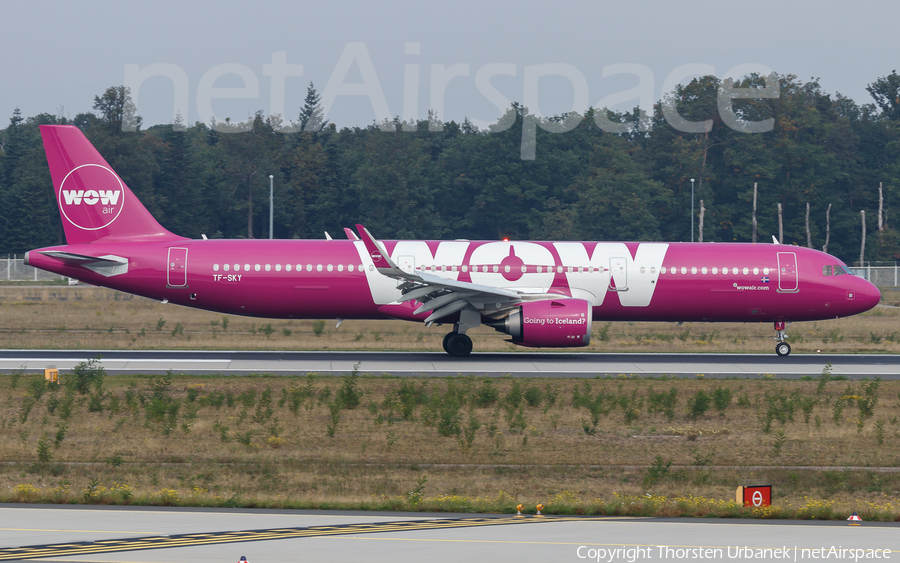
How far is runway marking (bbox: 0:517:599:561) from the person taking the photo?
387 inches

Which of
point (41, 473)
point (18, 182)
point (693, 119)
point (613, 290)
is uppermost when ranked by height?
point (693, 119)

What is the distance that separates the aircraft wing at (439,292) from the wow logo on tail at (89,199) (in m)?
8.98

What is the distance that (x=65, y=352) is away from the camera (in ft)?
100

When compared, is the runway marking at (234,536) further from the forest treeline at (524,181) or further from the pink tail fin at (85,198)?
the forest treeline at (524,181)

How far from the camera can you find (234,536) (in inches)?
421

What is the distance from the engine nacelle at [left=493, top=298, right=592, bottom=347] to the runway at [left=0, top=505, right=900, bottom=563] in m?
15.4

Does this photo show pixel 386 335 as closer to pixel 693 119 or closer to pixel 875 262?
pixel 875 262

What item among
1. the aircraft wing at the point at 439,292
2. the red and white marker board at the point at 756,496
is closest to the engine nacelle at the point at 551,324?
the aircraft wing at the point at 439,292

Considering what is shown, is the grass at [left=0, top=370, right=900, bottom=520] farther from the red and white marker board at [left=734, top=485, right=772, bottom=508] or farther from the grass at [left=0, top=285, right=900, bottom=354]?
the grass at [left=0, top=285, right=900, bottom=354]

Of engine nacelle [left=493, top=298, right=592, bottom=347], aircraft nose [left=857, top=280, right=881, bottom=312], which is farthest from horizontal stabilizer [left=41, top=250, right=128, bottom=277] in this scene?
aircraft nose [left=857, top=280, right=881, bottom=312]

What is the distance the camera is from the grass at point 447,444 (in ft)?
43.9

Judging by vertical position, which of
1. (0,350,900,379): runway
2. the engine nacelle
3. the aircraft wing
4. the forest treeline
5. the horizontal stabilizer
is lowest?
(0,350,900,379): runway

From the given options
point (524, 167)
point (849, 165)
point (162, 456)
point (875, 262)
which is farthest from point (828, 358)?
point (849, 165)

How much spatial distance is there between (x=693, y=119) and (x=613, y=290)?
71964 millimetres
